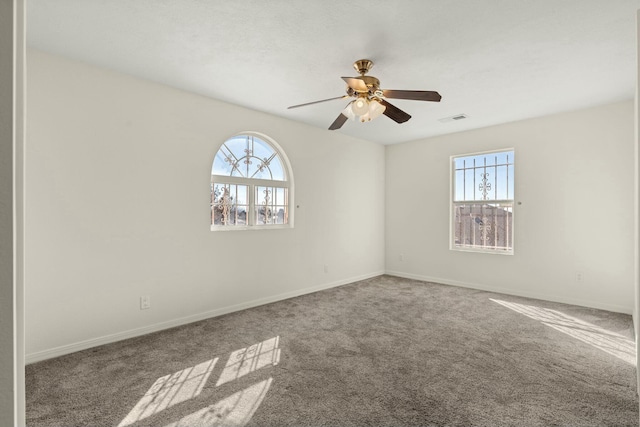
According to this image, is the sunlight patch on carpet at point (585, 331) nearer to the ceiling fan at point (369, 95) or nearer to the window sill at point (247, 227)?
the ceiling fan at point (369, 95)

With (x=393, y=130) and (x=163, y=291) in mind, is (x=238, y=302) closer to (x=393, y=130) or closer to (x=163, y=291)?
(x=163, y=291)

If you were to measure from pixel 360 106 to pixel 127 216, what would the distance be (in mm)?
2392

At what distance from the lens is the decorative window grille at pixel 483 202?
189 inches

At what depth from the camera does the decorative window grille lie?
4.81 metres

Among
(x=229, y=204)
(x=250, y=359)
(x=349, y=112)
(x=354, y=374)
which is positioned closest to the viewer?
(x=354, y=374)

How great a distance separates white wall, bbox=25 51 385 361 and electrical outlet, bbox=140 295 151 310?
4 cm

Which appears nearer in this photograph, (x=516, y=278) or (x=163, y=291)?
(x=163, y=291)

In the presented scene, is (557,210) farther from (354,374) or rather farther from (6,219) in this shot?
(6,219)

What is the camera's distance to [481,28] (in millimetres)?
2316

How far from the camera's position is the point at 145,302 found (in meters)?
3.17

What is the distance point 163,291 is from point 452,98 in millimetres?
3818

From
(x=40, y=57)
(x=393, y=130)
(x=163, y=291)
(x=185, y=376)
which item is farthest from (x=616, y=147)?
(x=40, y=57)

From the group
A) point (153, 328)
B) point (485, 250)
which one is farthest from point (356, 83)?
point (485, 250)

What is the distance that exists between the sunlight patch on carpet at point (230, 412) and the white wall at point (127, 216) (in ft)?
5.24
